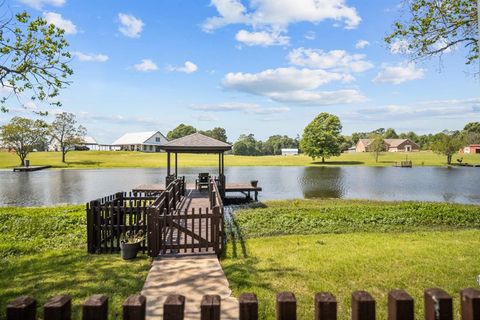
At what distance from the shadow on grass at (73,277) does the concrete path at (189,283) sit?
36cm

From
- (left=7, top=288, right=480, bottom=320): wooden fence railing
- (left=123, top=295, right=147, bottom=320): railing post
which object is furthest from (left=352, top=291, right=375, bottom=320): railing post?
(left=123, top=295, right=147, bottom=320): railing post

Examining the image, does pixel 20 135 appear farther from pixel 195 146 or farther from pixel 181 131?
pixel 181 131

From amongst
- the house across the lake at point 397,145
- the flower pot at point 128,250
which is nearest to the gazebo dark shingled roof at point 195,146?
the flower pot at point 128,250

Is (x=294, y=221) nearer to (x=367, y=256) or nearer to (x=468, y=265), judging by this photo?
(x=367, y=256)

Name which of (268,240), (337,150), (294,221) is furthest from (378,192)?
(337,150)

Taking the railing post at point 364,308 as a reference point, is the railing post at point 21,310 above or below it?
above

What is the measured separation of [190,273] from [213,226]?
1882 millimetres

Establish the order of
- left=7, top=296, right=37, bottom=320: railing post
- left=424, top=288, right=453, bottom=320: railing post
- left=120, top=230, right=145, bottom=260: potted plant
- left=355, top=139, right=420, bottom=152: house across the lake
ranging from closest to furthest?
1. left=7, top=296, right=37, bottom=320: railing post
2. left=424, top=288, right=453, bottom=320: railing post
3. left=120, top=230, right=145, bottom=260: potted plant
4. left=355, top=139, right=420, bottom=152: house across the lake

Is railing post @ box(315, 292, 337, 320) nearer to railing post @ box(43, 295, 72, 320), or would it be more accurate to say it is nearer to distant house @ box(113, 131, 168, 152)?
railing post @ box(43, 295, 72, 320)

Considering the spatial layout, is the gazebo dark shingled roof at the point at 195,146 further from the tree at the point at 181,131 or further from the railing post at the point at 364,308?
the tree at the point at 181,131

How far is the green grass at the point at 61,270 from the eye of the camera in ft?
19.0

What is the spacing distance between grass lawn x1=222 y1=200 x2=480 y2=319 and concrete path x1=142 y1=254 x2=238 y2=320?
351 millimetres

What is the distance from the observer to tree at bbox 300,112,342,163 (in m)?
70.5

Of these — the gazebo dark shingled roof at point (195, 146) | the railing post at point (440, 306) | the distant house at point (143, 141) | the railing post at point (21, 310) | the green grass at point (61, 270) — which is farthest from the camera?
the distant house at point (143, 141)
